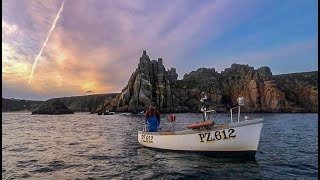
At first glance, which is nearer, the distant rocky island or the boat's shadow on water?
the boat's shadow on water

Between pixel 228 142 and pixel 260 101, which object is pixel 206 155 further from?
pixel 260 101

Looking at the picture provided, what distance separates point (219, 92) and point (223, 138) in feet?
452

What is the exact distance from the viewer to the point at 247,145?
17375 mm

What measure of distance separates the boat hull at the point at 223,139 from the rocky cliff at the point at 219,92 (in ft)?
345

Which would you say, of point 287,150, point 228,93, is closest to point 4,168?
point 287,150

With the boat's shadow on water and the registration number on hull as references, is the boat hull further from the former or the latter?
the registration number on hull

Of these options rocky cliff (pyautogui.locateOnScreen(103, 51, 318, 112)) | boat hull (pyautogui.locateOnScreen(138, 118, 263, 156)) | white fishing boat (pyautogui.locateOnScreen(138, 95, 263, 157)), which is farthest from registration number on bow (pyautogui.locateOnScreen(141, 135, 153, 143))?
rocky cliff (pyautogui.locateOnScreen(103, 51, 318, 112))

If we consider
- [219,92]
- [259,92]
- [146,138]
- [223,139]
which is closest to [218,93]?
[219,92]

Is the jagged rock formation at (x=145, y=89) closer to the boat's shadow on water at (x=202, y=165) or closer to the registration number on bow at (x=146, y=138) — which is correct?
the registration number on bow at (x=146, y=138)

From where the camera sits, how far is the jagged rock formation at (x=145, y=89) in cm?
13282

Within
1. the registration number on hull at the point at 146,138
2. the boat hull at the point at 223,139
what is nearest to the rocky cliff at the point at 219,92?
the registration number on hull at the point at 146,138

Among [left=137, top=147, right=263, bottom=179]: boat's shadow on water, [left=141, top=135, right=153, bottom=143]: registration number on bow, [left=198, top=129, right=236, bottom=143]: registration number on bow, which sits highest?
[left=198, top=129, right=236, bottom=143]: registration number on bow

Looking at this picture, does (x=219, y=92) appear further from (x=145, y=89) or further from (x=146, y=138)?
(x=146, y=138)

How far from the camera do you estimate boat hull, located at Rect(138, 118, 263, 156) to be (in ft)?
56.0
